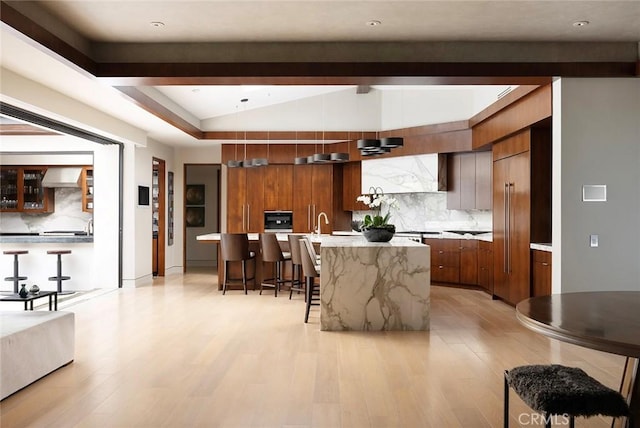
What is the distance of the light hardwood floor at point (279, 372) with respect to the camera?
317 centimetres

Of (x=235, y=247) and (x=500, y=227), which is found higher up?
(x=500, y=227)

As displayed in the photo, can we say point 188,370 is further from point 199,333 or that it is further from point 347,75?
point 347,75

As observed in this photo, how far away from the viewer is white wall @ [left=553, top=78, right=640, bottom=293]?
16.4 ft

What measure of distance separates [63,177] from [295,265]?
507 cm

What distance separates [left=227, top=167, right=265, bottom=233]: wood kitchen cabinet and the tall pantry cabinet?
4767 mm

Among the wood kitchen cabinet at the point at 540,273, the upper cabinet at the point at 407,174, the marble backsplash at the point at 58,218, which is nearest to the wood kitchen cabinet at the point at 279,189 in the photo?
the upper cabinet at the point at 407,174

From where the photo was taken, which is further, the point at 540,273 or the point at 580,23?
the point at 540,273

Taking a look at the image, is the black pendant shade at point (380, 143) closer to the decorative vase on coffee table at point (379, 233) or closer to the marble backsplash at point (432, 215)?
the decorative vase on coffee table at point (379, 233)

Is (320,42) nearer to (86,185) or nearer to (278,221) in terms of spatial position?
(278,221)

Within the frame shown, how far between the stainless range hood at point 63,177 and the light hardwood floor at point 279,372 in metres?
4.43

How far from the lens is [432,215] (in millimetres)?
9797

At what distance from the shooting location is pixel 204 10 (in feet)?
13.9

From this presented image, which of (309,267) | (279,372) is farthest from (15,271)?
(279,372)

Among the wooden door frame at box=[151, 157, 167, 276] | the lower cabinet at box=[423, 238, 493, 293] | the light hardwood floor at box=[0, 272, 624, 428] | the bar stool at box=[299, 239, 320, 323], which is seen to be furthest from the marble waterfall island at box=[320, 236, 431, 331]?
the wooden door frame at box=[151, 157, 167, 276]
